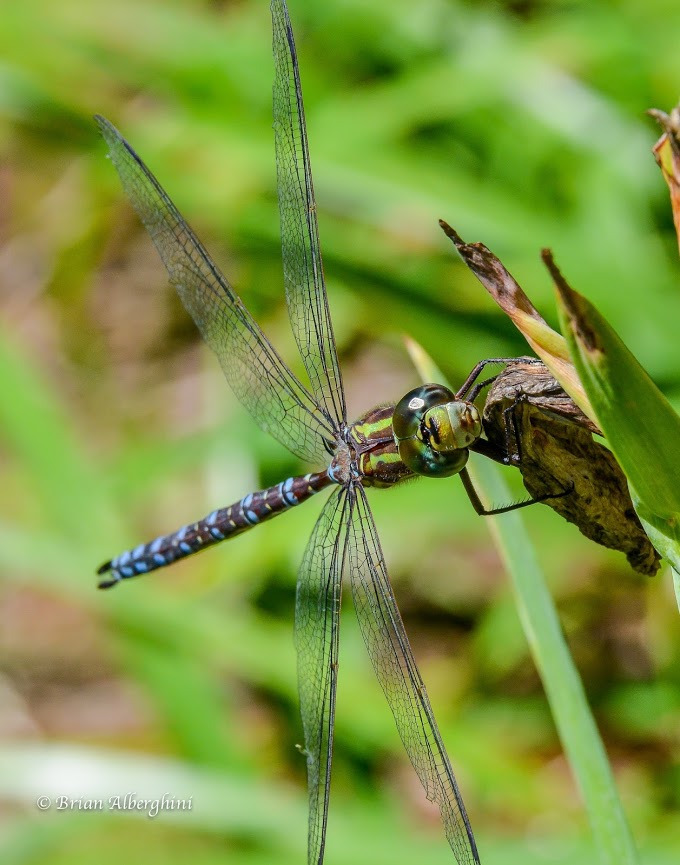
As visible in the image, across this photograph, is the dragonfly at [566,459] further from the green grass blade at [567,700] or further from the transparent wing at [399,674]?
the transparent wing at [399,674]

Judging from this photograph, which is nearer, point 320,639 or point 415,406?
point 415,406

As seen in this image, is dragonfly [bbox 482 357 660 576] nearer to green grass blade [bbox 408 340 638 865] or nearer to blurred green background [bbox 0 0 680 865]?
green grass blade [bbox 408 340 638 865]

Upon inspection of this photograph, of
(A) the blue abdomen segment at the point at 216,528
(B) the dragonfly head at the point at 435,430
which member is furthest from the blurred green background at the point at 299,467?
(B) the dragonfly head at the point at 435,430

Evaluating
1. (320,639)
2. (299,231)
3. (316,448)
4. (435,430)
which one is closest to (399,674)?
(320,639)

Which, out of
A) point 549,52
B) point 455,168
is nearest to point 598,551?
point 455,168

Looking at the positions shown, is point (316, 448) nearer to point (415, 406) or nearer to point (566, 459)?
point (415, 406)

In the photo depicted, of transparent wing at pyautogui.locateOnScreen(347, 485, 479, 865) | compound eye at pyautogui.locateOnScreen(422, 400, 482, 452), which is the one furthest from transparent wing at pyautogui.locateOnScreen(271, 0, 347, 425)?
compound eye at pyautogui.locateOnScreen(422, 400, 482, 452)

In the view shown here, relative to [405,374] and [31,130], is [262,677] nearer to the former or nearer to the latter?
[405,374]
